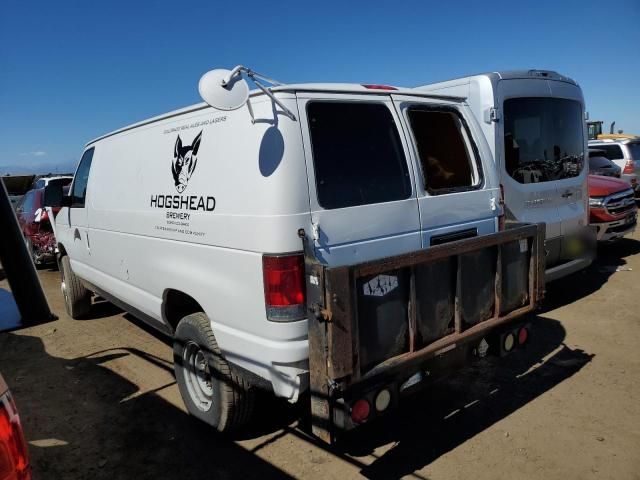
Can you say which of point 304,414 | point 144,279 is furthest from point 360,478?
point 144,279

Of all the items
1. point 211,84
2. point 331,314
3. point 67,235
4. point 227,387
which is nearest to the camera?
point 331,314

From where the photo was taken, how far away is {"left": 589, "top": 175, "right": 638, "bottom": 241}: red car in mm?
7938

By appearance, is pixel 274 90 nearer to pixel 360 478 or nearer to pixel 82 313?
pixel 360 478

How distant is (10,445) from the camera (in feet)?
4.96

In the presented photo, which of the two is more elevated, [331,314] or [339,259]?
[339,259]

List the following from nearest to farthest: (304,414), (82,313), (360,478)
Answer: (360,478)
(304,414)
(82,313)

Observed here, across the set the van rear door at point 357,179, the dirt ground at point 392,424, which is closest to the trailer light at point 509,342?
the dirt ground at point 392,424

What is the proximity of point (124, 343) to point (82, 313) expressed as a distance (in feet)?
4.68

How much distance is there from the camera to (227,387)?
10.5 ft

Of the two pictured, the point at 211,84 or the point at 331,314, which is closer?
the point at 331,314

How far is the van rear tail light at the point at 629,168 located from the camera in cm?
1348

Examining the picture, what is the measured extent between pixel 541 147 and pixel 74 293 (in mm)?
6156

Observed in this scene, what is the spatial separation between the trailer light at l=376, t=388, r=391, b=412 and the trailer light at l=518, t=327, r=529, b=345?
1.34 metres

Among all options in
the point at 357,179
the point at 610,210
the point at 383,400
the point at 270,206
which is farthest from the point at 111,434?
the point at 610,210
